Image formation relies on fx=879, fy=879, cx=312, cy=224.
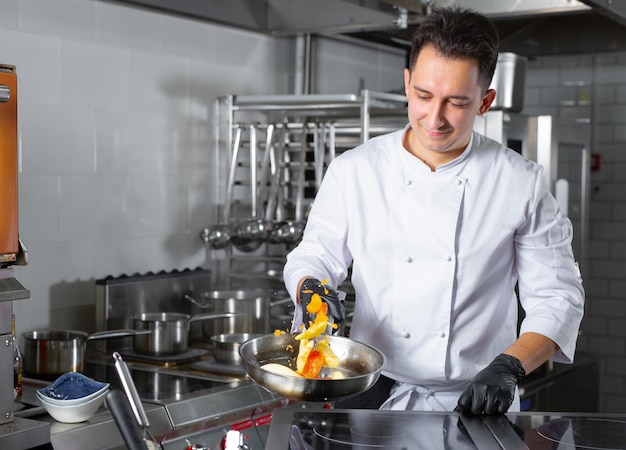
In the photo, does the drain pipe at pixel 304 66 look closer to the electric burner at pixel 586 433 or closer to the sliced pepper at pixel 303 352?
the sliced pepper at pixel 303 352

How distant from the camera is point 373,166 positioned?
2.19 m

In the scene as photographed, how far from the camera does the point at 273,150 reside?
350cm

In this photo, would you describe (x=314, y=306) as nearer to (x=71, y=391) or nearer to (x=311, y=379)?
(x=311, y=379)

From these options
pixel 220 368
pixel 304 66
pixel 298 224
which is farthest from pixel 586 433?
pixel 304 66

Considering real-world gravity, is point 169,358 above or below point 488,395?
below

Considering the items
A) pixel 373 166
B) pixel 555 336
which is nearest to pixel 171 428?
pixel 373 166

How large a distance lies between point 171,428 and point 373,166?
0.88 meters

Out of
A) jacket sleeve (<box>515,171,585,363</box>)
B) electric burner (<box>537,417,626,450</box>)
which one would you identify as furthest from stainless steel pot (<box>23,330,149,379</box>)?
electric burner (<box>537,417,626,450</box>)

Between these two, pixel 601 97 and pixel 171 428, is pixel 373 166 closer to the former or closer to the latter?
pixel 171 428

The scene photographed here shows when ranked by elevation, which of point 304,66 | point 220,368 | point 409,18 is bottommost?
point 220,368

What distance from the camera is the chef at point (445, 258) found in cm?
205

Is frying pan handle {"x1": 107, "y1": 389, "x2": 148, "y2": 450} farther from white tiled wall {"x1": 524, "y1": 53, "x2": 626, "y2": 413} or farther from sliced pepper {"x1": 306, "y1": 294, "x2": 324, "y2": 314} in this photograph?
white tiled wall {"x1": 524, "y1": 53, "x2": 626, "y2": 413}

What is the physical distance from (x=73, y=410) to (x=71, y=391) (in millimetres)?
66

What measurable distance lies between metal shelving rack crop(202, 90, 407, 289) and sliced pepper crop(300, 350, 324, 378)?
148 cm
